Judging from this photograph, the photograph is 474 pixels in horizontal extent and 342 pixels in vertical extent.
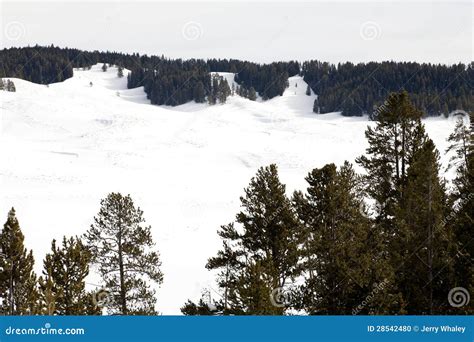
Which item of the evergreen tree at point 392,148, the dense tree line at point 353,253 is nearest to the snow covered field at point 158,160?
the dense tree line at point 353,253

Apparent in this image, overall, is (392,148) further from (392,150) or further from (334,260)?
(334,260)

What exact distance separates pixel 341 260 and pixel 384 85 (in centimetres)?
16585

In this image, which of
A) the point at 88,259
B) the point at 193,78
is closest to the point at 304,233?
the point at 88,259

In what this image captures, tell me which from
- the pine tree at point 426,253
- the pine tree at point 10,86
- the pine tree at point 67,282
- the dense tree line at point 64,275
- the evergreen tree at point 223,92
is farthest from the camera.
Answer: the evergreen tree at point 223,92

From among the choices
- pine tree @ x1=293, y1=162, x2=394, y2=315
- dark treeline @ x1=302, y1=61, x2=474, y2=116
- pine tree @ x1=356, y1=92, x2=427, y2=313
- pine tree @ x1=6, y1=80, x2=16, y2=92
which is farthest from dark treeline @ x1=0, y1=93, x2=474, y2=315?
dark treeline @ x1=302, y1=61, x2=474, y2=116

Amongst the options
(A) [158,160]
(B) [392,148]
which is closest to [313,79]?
(A) [158,160]

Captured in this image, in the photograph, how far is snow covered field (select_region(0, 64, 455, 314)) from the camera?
38844mm

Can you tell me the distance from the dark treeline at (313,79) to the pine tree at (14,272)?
128 metres

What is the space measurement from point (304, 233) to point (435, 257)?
4215 millimetres

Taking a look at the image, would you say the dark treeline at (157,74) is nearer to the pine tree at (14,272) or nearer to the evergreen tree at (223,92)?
the evergreen tree at (223,92)

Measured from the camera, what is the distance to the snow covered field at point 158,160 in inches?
1529

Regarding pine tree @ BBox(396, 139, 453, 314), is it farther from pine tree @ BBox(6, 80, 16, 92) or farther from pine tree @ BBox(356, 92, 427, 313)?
pine tree @ BBox(6, 80, 16, 92)

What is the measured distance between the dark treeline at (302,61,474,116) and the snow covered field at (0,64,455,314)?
15.8 metres

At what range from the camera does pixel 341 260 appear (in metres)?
14.8
